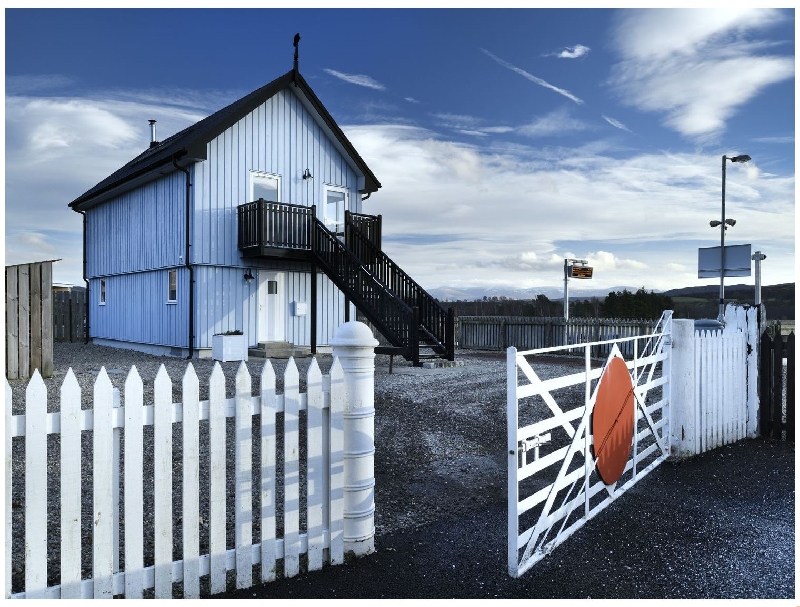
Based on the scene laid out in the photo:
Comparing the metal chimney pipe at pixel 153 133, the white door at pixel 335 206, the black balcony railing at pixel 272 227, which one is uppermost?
the metal chimney pipe at pixel 153 133

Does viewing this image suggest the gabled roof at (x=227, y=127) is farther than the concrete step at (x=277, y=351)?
No

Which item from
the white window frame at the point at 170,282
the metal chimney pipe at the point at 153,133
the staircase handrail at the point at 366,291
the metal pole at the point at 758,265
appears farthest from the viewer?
the metal chimney pipe at the point at 153,133

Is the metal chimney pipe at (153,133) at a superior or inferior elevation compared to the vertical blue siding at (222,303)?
superior

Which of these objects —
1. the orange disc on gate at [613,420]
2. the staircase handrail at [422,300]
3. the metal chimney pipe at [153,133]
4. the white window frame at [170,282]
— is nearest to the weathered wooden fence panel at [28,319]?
the white window frame at [170,282]

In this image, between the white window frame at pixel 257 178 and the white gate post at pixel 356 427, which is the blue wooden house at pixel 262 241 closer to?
the white window frame at pixel 257 178

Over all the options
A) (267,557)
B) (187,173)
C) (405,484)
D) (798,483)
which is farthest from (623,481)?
(187,173)

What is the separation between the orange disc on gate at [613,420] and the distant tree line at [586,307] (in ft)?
68.7

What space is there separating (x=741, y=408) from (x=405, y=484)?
470 cm

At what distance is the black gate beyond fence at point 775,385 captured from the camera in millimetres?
7766

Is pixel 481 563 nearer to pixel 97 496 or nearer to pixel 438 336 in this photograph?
pixel 97 496

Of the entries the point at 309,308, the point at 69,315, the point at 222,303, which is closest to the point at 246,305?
the point at 222,303

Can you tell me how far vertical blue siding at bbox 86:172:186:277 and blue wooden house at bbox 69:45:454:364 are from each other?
0.07 meters

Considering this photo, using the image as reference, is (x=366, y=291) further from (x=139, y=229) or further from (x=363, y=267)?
(x=139, y=229)

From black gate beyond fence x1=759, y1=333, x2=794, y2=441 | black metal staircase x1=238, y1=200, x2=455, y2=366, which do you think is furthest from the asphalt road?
black metal staircase x1=238, y1=200, x2=455, y2=366
